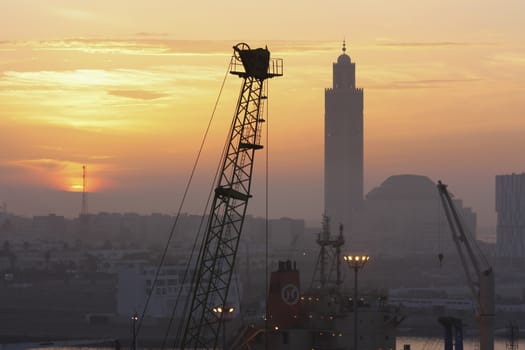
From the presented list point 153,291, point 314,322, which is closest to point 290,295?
point 314,322

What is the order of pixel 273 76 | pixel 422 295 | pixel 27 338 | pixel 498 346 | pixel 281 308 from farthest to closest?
pixel 422 295, pixel 27 338, pixel 498 346, pixel 273 76, pixel 281 308

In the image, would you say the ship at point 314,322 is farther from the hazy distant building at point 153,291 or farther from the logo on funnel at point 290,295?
the hazy distant building at point 153,291

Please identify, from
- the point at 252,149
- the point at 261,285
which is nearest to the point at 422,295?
the point at 261,285

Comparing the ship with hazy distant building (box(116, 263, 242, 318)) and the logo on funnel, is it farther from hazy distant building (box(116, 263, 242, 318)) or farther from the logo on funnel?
hazy distant building (box(116, 263, 242, 318))

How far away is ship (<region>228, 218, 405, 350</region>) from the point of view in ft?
168

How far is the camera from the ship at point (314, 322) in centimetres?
5131

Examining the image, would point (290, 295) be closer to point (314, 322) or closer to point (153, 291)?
point (314, 322)

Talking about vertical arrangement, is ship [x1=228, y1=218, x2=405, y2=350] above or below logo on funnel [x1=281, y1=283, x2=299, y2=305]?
below

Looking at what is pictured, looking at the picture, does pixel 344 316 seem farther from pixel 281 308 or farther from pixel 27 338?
pixel 27 338

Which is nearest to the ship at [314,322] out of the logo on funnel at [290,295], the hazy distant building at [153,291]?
the logo on funnel at [290,295]

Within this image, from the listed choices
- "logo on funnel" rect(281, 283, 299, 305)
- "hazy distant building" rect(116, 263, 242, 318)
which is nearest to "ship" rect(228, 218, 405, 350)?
"logo on funnel" rect(281, 283, 299, 305)

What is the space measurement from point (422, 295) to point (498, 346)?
58.0 m

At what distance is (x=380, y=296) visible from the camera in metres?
53.8

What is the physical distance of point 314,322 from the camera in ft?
171
